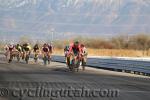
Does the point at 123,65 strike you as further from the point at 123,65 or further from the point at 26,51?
the point at 26,51

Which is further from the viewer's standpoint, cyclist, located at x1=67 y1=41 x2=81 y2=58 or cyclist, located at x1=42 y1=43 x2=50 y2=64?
cyclist, located at x1=42 y1=43 x2=50 y2=64

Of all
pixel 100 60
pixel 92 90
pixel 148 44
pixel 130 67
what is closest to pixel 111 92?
pixel 92 90

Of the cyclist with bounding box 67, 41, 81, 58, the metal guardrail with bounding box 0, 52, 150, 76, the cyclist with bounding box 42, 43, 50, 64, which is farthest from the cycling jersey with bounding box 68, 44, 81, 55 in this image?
the cyclist with bounding box 42, 43, 50, 64

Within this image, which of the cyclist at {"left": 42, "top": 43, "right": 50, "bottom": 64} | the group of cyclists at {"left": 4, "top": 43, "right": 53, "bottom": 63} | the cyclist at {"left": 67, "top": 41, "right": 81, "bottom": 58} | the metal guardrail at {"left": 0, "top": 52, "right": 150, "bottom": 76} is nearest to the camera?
the cyclist at {"left": 67, "top": 41, "right": 81, "bottom": 58}

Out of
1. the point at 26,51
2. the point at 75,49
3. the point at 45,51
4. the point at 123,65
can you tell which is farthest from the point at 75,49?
the point at 26,51

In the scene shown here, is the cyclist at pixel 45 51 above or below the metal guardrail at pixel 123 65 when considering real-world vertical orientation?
above

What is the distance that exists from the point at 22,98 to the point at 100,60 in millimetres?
25909

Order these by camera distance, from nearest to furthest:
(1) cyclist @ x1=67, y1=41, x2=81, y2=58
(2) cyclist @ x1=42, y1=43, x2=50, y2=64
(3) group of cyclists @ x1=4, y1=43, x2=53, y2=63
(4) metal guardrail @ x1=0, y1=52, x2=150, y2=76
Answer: (1) cyclist @ x1=67, y1=41, x2=81, y2=58 → (4) metal guardrail @ x1=0, y1=52, x2=150, y2=76 → (2) cyclist @ x1=42, y1=43, x2=50, y2=64 → (3) group of cyclists @ x1=4, y1=43, x2=53, y2=63

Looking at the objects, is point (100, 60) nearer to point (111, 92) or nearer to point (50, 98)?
point (111, 92)

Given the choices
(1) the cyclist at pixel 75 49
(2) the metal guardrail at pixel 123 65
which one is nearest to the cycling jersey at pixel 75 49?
(1) the cyclist at pixel 75 49

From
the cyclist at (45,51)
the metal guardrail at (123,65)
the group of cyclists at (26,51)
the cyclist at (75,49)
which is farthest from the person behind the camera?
the group of cyclists at (26,51)

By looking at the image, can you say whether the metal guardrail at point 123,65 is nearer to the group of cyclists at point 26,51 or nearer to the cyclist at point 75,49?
the group of cyclists at point 26,51

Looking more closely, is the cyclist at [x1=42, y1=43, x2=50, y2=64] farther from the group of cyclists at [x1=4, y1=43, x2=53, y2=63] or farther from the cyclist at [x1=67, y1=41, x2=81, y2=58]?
the cyclist at [x1=67, y1=41, x2=81, y2=58]

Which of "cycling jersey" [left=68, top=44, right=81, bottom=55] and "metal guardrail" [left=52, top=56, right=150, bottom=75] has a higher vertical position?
"cycling jersey" [left=68, top=44, right=81, bottom=55]
